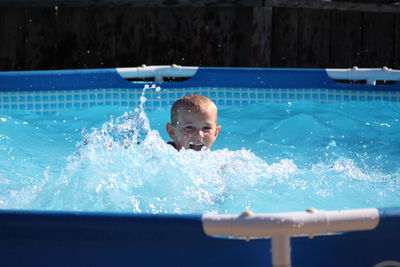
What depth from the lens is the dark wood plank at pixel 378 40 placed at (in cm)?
962

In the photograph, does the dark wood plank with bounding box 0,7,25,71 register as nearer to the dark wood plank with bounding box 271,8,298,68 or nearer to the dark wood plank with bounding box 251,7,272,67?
the dark wood plank with bounding box 251,7,272,67

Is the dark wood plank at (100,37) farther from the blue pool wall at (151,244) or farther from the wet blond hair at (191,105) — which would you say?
the blue pool wall at (151,244)

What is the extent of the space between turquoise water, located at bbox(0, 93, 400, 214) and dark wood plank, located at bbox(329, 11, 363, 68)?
3.80 m

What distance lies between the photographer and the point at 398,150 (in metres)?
5.14

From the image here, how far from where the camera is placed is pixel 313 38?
30.8 ft

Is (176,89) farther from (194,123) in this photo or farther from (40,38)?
(40,38)

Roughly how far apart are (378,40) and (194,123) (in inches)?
248

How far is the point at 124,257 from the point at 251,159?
1787mm

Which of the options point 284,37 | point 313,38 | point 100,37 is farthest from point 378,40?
point 100,37

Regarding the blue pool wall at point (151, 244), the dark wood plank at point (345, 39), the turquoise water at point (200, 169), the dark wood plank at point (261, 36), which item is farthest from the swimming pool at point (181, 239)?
the dark wood plank at point (345, 39)

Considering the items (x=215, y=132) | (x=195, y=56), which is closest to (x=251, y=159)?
(x=215, y=132)

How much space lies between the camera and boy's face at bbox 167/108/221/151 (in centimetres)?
396

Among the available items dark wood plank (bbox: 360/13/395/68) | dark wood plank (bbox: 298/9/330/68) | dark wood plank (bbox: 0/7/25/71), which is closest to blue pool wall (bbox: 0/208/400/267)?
dark wood plank (bbox: 0/7/25/71)

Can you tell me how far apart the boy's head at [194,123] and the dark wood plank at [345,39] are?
19.0ft
